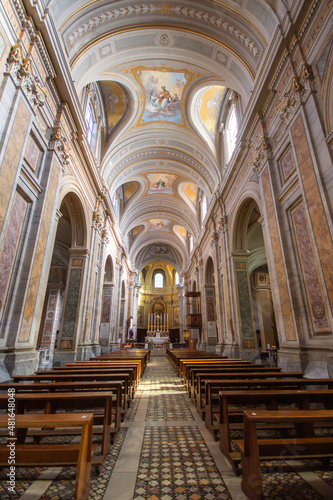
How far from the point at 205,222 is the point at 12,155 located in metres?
11.2

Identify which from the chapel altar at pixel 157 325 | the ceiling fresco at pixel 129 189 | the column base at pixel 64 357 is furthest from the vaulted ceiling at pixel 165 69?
the chapel altar at pixel 157 325

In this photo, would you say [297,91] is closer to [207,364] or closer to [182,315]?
[207,364]

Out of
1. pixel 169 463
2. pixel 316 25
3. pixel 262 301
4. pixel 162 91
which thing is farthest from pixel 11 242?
pixel 262 301

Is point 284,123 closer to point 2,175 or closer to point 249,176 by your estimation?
point 249,176

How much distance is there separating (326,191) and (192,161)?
10224 millimetres

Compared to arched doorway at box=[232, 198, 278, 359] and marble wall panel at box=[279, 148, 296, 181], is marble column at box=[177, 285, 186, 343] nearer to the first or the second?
arched doorway at box=[232, 198, 278, 359]

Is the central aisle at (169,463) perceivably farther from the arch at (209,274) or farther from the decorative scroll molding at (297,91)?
the arch at (209,274)

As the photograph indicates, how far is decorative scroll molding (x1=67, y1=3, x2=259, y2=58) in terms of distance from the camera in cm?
725

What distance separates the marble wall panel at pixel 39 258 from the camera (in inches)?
207

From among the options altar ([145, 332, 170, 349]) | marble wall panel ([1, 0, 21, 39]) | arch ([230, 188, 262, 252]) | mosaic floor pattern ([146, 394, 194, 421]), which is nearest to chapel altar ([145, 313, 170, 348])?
altar ([145, 332, 170, 349])

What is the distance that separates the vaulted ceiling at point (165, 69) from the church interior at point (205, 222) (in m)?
0.06

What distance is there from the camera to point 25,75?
5000 millimetres

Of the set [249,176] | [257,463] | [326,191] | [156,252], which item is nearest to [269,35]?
[249,176]

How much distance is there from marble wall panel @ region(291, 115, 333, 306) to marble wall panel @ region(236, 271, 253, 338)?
5.54 m
